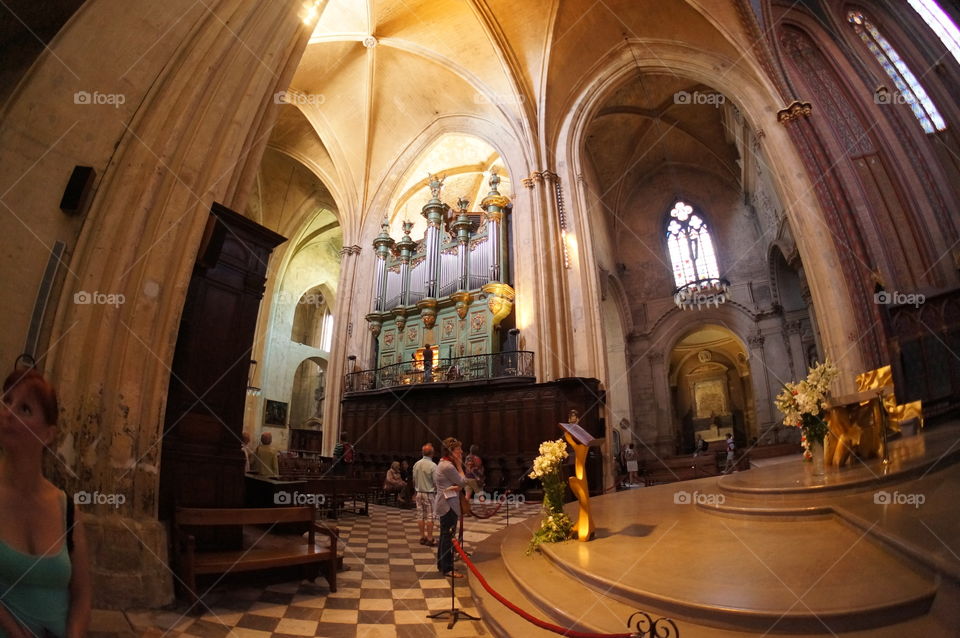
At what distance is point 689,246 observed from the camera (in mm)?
19375

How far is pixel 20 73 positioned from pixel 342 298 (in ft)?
43.2

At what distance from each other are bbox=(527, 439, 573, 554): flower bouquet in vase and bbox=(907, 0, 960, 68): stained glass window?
13842mm

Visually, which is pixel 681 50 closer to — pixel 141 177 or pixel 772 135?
pixel 772 135

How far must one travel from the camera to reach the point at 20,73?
130 inches

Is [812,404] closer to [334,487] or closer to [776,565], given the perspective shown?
[776,565]

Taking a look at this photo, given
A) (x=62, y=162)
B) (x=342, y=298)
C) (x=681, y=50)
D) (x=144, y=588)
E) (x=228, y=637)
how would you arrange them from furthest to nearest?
(x=342, y=298) → (x=681, y=50) → (x=62, y=162) → (x=144, y=588) → (x=228, y=637)

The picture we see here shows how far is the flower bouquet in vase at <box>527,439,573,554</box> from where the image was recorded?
4.11 meters

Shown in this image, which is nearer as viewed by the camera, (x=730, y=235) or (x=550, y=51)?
(x=550, y=51)

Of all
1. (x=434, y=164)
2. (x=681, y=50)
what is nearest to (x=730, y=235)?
(x=681, y=50)

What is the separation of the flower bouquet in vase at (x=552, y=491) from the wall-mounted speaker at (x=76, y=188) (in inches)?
173

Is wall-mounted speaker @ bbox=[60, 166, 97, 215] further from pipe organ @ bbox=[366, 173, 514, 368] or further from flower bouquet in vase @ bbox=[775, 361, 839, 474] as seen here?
pipe organ @ bbox=[366, 173, 514, 368]

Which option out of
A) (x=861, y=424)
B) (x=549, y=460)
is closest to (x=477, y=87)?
(x=861, y=424)

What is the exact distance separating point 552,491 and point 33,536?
3.78 m

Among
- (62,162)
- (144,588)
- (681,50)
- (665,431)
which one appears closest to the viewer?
(144,588)
